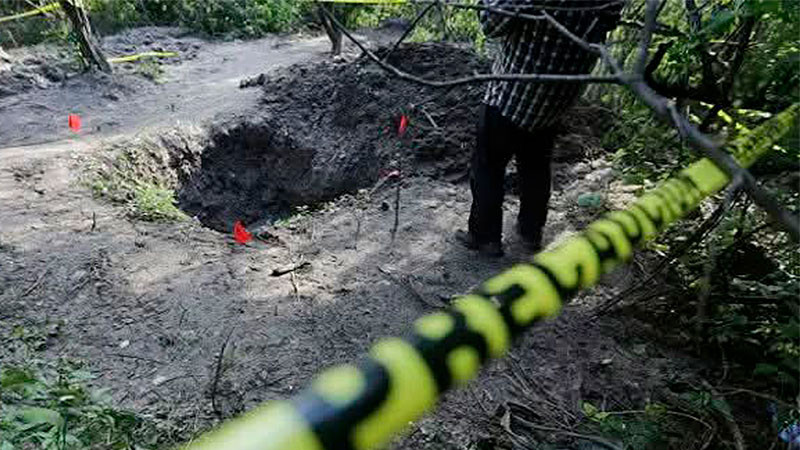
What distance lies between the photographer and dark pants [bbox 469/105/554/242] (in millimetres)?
3000

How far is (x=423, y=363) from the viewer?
639 mm

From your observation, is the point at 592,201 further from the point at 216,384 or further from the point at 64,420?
the point at 64,420

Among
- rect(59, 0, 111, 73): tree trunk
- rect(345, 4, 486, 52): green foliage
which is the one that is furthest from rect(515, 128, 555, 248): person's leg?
rect(59, 0, 111, 73): tree trunk

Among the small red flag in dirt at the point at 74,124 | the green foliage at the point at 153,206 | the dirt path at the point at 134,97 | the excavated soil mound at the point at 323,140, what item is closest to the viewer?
the green foliage at the point at 153,206

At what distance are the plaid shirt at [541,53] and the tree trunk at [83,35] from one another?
574cm

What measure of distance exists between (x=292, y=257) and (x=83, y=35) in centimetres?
496

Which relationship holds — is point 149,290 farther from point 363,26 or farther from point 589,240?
point 363,26

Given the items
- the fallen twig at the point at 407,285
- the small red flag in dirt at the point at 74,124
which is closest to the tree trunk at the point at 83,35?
the small red flag in dirt at the point at 74,124

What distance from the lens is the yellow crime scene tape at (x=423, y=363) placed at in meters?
0.55

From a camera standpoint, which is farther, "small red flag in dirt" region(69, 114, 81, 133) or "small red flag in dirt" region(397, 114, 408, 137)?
"small red flag in dirt" region(69, 114, 81, 133)

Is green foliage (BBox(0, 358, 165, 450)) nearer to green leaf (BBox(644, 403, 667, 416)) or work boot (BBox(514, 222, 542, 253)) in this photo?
green leaf (BBox(644, 403, 667, 416))

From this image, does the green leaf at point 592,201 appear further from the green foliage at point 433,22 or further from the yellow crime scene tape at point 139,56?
the yellow crime scene tape at point 139,56

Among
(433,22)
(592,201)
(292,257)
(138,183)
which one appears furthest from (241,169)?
(433,22)

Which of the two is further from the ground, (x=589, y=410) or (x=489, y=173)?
(x=489, y=173)
